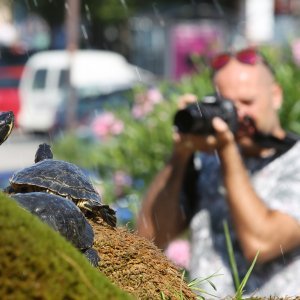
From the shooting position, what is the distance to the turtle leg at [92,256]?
4.55ft

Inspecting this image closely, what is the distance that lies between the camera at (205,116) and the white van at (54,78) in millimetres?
20604

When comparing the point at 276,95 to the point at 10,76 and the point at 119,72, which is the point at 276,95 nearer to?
the point at 119,72

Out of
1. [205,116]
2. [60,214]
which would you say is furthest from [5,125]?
[205,116]

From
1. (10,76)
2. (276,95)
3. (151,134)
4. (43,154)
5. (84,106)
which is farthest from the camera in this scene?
(10,76)

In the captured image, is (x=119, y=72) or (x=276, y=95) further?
(x=119, y=72)

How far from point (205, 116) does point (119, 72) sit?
2315 cm

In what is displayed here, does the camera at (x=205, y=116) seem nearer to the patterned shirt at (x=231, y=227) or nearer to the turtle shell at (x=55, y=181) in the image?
the patterned shirt at (x=231, y=227)

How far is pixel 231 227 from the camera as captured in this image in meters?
3.78

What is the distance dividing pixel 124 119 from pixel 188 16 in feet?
61.2

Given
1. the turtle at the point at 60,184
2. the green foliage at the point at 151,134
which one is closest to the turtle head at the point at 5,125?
the turtle at the point at 60,184

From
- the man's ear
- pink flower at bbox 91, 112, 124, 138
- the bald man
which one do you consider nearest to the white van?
pink flower at bbox 91, 112, 124, 138

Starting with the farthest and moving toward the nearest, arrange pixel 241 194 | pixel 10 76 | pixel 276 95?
pixel 10 76
pixel 276 95
pixel 241 194

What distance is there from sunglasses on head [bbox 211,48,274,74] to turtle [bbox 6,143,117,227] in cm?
247

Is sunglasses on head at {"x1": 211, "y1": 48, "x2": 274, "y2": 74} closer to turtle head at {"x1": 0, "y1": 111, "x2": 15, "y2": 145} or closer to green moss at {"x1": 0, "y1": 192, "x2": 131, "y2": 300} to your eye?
turtle head at {"x1": 0, "y1": 111, "x2": 15, "y2": 145}
